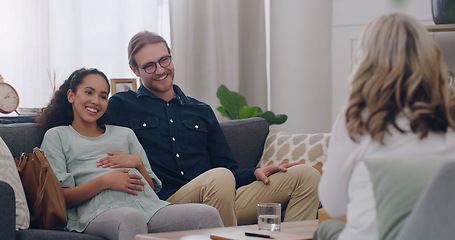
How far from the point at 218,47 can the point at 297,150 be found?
1.69m

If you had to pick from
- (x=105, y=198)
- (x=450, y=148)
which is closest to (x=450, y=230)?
(x=450, y=148)

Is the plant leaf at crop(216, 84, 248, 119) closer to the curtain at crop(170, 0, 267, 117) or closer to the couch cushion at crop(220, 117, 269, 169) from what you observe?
the curtain at crop(170, 0, 267, 117)

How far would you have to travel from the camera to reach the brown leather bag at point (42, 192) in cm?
197

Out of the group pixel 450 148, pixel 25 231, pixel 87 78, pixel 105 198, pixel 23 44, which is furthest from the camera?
pixel 23 44

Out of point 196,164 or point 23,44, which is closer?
point 196,164

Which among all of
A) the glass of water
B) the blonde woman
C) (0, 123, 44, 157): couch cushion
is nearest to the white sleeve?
the blonde woman

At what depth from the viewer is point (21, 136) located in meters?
2.28

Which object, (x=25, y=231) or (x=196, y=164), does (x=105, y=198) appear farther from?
(x=196, y=164)

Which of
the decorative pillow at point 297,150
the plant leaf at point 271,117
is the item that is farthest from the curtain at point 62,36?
the decorative pillow at point 297,150

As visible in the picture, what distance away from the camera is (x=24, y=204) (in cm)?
196

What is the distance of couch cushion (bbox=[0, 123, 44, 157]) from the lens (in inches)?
88.7

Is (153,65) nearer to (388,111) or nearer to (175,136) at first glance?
(175,136)

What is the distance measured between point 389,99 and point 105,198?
47.8 inches

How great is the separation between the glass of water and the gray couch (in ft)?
1.92
